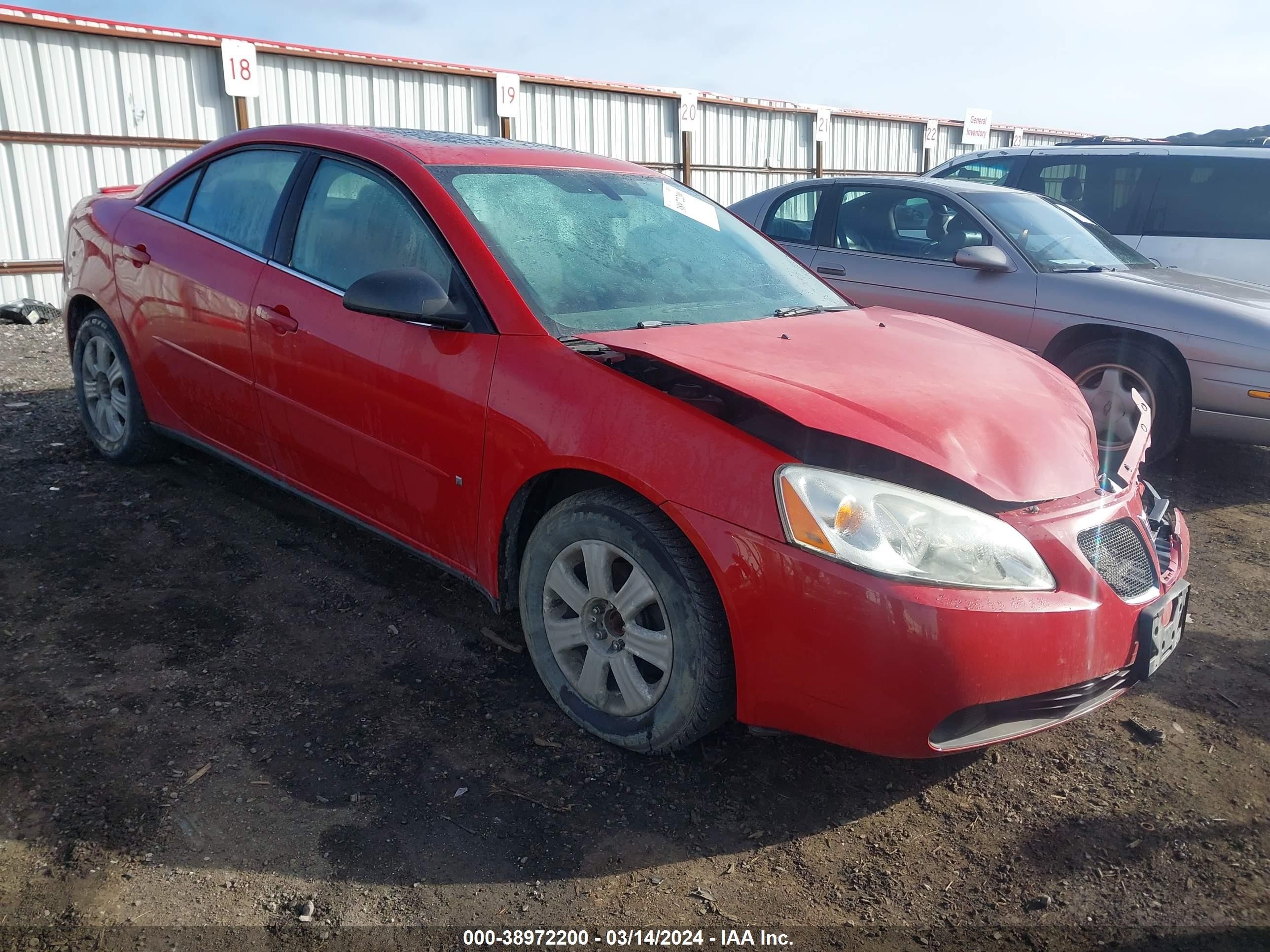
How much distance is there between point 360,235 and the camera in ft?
10.7

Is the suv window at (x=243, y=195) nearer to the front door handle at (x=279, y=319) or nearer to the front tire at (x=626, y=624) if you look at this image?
the front door handle at (x=279, y=319)

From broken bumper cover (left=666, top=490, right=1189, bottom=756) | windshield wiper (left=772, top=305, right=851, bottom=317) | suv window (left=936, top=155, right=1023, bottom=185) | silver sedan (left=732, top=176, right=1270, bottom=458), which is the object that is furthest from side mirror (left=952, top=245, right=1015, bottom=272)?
broken bumper cover (left=666, top=490, right=1189, bottom=756)

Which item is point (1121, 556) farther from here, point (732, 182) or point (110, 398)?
point (732, 182)

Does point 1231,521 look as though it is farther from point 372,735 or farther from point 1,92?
point 1,92

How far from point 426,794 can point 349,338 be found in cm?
147

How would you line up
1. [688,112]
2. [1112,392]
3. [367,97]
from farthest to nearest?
[688,112], [367,97], [1112,392]

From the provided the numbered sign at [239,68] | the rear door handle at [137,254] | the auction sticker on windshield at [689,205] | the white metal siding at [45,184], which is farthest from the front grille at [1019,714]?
the numbered sign at [239,68]

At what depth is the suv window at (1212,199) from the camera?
23.8 feet

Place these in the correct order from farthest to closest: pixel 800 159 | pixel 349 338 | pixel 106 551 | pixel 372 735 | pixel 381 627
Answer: pixel 800 159, pixel 106 551, pixel 381 627, pixel 349 338, pixel 372 735

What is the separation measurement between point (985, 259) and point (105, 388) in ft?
15.3

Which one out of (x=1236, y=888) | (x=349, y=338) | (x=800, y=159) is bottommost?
(x=1236, y=888)

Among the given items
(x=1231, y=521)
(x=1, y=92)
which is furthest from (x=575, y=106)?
(x=1231, y=521)

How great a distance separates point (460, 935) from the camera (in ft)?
6.57

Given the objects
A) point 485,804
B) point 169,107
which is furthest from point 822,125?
point 485,804
